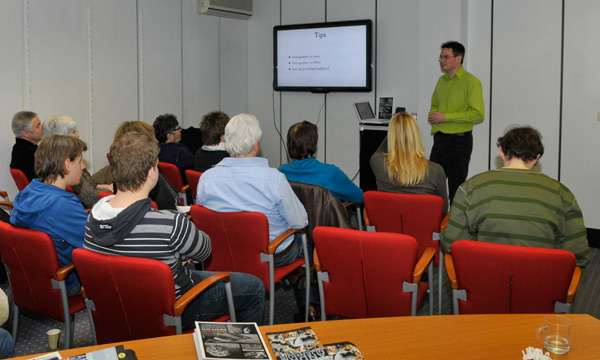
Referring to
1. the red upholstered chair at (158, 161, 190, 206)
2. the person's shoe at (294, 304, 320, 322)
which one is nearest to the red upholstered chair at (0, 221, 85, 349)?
the person's shoe at (294, 304, 320, 322)

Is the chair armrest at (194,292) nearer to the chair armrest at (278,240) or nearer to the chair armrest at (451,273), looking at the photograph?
the chair armrest at (278,240)

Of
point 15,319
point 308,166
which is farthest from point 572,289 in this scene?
point 15,319

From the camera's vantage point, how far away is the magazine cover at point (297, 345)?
1.59 metres

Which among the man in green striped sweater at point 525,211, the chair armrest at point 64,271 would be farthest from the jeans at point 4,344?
the man in green striped sweater at point 525,211

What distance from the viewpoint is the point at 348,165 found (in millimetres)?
7668

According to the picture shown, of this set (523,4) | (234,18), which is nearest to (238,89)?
(234,18)

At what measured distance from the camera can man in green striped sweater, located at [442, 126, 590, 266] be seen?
8.81 ft

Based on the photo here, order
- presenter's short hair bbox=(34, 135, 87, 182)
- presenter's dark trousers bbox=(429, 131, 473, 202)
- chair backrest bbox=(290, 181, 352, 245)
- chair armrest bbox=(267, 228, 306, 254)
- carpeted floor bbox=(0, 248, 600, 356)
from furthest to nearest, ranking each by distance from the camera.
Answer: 1. presenter's dark trousers bbox=(429, 131, 473, 202)
2. chair backrest bbox=(290, 181, 352, 245)
3. carpeted floor bbox=(0, 248, 600, 356)
4. chair armrest bbox=(267, 228, 306, 254)
5. presenter's short hair bbox=(34, 135, 87, 182)

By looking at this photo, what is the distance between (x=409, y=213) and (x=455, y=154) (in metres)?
2.44

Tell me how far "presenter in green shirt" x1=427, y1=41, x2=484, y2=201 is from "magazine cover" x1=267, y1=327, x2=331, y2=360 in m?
4.36

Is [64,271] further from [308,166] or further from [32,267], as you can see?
[308,166]

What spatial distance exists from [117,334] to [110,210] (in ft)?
1.79

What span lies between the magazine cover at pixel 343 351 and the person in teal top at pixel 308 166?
7.41ft

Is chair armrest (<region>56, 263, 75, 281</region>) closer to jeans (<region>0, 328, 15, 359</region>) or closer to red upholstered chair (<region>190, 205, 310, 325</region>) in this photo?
red upholstered chair (<region>190, 205, 310, 325</region>)
